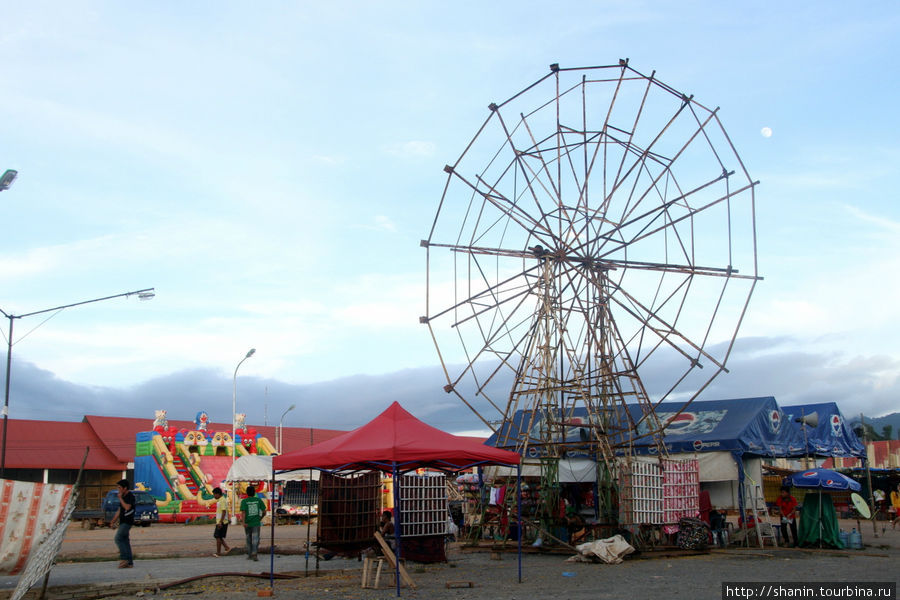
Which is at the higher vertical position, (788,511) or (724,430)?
(724,430)

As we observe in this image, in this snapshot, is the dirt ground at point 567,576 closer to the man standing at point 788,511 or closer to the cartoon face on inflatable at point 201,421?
the man standing at point 788,511

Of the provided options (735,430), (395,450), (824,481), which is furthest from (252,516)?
(824,481)

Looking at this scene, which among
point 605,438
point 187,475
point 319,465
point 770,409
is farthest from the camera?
point 187,475

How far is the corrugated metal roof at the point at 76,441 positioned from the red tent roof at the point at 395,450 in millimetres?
32640

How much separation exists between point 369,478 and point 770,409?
12.5 metres

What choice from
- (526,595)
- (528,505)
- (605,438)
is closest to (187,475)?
(528,505)

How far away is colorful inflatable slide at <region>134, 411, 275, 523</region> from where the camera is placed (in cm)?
4109

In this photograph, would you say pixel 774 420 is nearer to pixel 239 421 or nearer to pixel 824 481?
pixel 824 481

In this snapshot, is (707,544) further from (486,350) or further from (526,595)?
(526,595)

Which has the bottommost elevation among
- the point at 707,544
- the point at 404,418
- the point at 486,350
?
the point at 707,544

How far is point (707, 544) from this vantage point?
18797mm

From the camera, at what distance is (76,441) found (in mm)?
44562

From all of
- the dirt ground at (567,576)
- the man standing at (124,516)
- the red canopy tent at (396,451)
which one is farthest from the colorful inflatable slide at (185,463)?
the red canopy tent at (396,451)

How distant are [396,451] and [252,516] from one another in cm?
711
